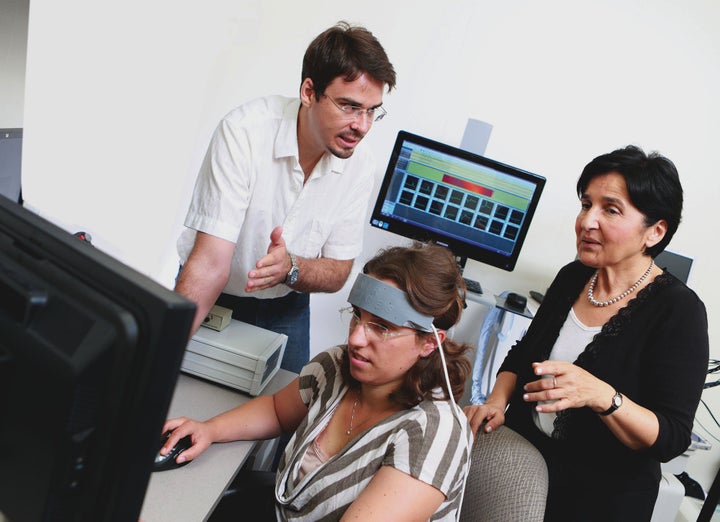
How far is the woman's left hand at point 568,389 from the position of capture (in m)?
1.41

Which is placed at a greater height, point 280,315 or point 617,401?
point 617,401

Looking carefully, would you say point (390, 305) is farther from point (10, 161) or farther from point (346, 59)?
point (10, 161)

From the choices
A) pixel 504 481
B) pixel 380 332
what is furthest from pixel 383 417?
pixel 504 481

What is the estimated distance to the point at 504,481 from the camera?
4.10ft

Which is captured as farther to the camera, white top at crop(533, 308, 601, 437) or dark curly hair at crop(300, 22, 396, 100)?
dark curly hair at crop(300, 22, 396, 100)

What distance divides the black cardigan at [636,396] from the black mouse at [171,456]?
84 centimetres

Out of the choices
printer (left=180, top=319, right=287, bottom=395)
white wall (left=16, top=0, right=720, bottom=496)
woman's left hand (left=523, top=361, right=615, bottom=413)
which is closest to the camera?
woman's left hand (left=523, top=361, right=615, bottom=413)

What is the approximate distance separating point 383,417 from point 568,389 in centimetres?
42

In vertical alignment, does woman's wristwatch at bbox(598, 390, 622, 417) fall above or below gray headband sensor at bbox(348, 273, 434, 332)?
below

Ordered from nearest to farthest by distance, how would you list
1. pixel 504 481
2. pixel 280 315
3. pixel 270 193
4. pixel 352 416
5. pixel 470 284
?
pixel 504 481
pixel 352 416
pixel 270 193
pixel 280 315
pixel 470 284

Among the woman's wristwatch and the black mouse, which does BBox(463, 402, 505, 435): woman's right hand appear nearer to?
the woman's wristwatch

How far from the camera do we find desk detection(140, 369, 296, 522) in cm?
121

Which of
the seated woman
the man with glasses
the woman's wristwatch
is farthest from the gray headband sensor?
the woman's wristwatch

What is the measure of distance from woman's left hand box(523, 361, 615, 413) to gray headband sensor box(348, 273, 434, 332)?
0.28 metres
